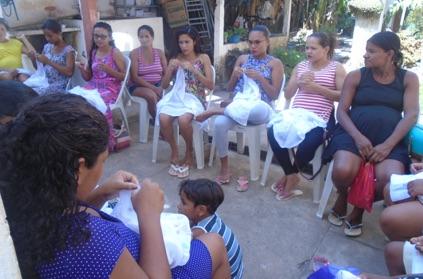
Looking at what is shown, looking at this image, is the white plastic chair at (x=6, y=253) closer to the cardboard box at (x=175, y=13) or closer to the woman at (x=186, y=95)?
the woman at (x=186, y=95)

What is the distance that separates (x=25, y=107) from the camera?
96 centimetres

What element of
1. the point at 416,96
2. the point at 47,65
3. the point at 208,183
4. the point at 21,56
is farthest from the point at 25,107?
the point at 21,56

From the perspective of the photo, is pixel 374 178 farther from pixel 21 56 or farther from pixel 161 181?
pixel 21 56

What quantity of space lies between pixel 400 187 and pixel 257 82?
1.61 meters

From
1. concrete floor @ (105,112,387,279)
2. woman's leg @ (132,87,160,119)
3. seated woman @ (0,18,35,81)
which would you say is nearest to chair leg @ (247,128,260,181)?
concrete floor @ (105,112,387,279)

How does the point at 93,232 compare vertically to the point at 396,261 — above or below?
above

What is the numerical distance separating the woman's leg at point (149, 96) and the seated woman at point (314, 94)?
1.51 metres

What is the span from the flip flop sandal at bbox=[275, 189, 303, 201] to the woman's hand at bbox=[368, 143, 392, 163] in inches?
29.2

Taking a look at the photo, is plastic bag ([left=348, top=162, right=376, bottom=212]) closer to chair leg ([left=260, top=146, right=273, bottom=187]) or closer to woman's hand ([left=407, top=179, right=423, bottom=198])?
woman's hand ([left=407, top=179, right=423, bottom=198])

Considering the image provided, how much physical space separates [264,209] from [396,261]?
3.92 feet

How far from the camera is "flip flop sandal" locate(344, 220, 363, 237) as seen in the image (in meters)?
2.46

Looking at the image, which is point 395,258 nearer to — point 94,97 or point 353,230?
point 353,230

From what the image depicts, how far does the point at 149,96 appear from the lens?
391cm

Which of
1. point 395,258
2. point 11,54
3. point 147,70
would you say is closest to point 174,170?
point 147,70
